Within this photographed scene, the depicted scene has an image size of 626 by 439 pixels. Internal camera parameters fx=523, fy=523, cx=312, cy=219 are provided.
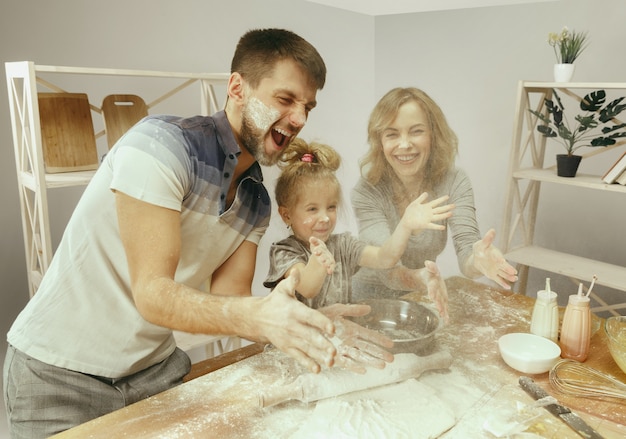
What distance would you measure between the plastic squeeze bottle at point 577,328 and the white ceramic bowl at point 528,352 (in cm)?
4

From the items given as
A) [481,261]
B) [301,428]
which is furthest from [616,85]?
[301,428]

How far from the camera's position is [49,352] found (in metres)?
1.28

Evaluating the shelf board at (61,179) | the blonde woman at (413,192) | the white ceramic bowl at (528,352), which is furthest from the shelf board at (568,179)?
the shelf board at (61,179)

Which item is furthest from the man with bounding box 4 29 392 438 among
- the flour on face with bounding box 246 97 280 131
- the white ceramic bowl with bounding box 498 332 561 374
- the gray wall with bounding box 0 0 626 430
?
the white ceramic bowl with bounding box 498 332 561 374

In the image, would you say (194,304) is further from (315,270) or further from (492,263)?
(492,263)

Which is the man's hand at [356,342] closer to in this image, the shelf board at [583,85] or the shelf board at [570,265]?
the shelf board at [570,265]

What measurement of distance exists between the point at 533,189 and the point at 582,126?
0.19 m

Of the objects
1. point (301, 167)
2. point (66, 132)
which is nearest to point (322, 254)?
point (301, 167)

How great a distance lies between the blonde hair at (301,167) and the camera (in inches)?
50.9

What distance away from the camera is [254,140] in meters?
1.25

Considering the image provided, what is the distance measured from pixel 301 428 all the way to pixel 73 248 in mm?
679

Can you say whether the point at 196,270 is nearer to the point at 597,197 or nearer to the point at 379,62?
the point at 379,62

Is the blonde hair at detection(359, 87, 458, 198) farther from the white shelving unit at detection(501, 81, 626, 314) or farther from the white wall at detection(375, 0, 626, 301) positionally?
the white shelving unit at detection(501, 81, 626, 314)

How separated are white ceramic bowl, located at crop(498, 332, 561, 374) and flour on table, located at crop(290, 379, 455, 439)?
23 cm
